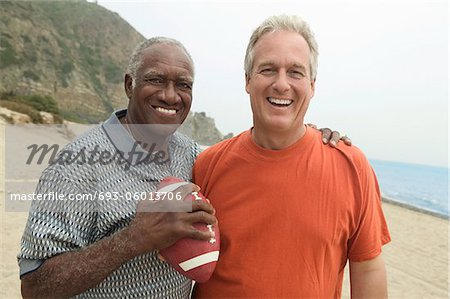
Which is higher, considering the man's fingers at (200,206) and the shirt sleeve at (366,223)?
the man's fingers at (200,206)

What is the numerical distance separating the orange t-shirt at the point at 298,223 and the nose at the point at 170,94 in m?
0.57

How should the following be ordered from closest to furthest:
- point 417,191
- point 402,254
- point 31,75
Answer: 1. point 402,254
2. point 31,75
3. point 417,191

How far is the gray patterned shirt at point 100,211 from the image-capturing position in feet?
5.82

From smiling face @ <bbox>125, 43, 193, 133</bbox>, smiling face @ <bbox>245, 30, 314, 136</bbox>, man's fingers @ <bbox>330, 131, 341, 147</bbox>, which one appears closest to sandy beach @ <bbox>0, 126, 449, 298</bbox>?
smiling face @ <bbox>125, 43, 193, 133</bbox>

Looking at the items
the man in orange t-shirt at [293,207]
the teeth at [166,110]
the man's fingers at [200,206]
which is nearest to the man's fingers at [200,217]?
the man's fingers at [200,206]

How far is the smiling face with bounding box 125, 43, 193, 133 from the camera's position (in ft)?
7.23

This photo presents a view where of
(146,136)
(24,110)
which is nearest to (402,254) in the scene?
(146,136)

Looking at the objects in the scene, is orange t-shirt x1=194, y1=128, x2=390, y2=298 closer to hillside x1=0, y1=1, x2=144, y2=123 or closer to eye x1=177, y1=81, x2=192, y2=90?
eye x1=177, y1=81, x2=192, y2=90

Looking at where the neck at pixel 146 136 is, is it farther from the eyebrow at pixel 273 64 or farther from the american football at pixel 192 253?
the eyebrow at pixel 273 64

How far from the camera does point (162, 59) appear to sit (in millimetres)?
2197

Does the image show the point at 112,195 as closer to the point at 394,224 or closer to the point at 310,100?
the point at 310,100

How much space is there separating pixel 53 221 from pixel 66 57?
130 feet

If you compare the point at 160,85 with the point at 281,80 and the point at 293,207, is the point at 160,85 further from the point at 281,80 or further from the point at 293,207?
the point at 293,207

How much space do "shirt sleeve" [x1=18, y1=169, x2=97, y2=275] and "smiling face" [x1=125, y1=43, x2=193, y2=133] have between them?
2.03 feet
